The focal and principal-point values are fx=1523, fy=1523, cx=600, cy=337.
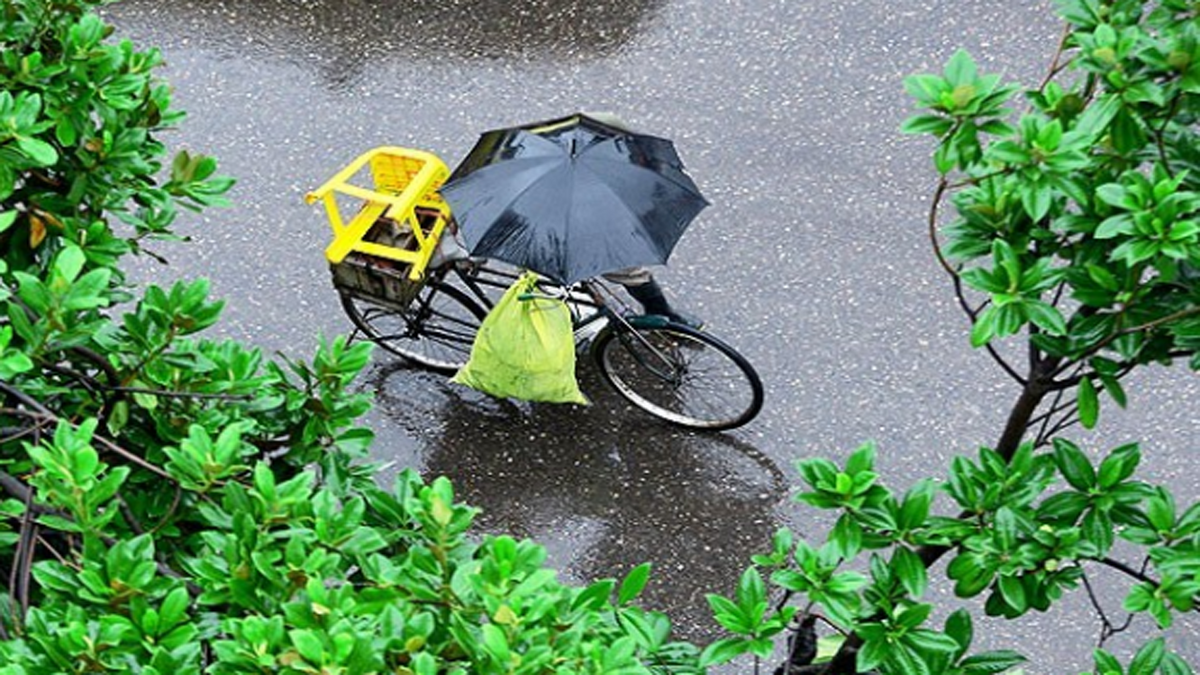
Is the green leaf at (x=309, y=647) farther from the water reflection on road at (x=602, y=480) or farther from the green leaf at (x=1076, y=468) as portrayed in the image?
the water reflection on road at (x=602, y=480)

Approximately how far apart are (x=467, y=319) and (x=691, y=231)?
1.29m

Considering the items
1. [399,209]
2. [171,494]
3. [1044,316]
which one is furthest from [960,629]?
[399,209]

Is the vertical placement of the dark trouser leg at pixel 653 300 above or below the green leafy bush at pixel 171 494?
above

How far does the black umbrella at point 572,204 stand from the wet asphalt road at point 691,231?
47.8 inches


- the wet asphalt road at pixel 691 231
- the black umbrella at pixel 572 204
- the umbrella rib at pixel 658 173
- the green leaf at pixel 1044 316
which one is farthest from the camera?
the wet asphalt road at pixel 691 231

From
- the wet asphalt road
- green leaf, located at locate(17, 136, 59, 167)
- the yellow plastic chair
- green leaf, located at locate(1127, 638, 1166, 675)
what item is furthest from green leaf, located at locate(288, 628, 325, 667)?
the wet asphalt road

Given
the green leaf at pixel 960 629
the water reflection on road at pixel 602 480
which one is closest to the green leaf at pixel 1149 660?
the green leaf at pixel 960 629

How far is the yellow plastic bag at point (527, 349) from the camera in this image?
240 inches

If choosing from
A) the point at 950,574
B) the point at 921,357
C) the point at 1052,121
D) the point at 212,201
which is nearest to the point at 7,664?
the point at 212,201

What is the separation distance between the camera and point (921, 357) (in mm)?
6934

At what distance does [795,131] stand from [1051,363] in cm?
457

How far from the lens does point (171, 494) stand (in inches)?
138

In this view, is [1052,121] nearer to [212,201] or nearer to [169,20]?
[212,201]

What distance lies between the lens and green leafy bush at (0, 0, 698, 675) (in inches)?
107
